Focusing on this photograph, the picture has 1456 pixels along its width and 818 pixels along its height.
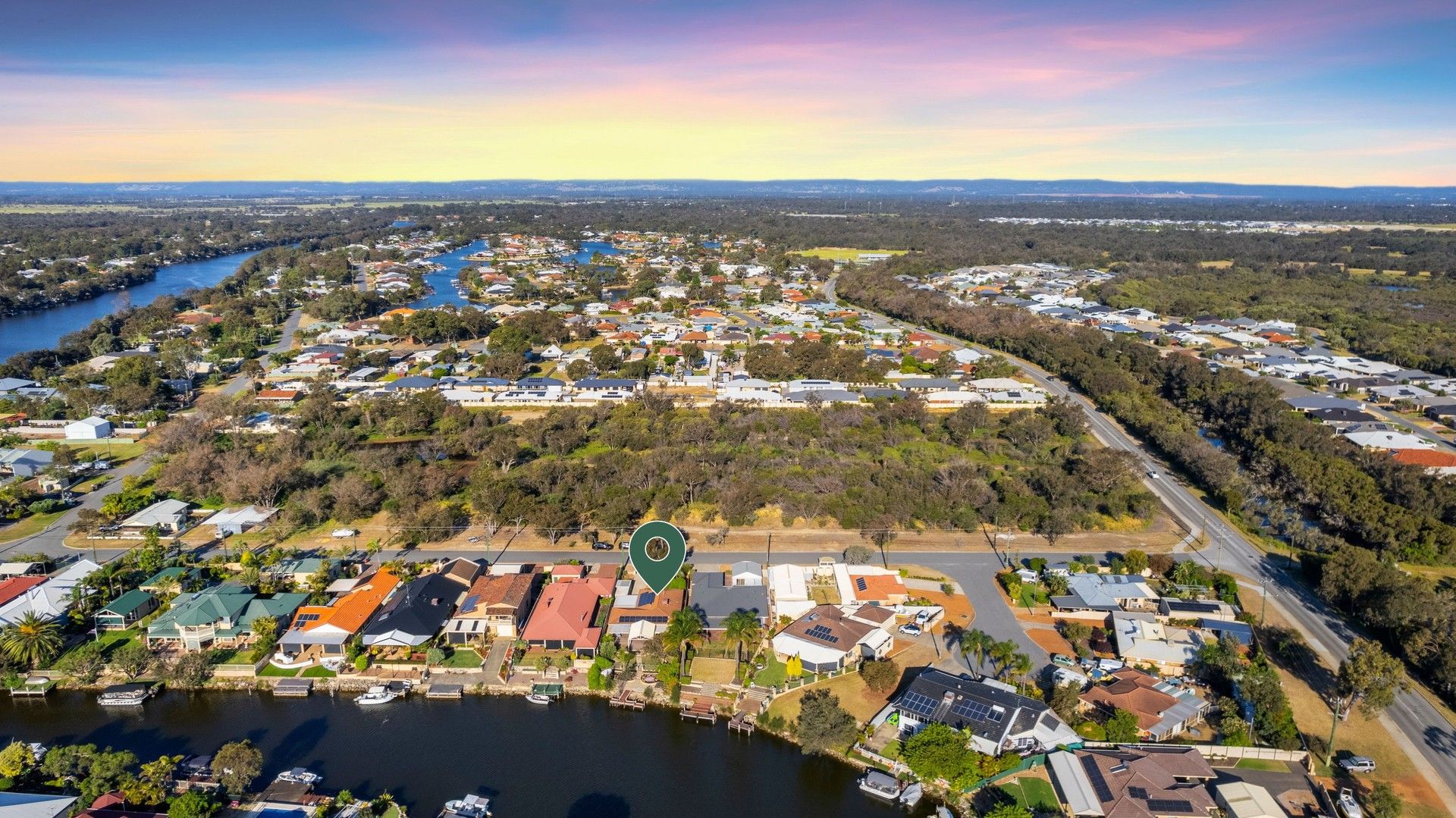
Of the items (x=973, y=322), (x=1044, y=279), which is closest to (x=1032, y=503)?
(x=973, y=322)

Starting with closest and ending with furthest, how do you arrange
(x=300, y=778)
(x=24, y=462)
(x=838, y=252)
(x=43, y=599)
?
(x=300, y=778), (x=43, y=599), (x=24, y=462), (x=838, y=252)

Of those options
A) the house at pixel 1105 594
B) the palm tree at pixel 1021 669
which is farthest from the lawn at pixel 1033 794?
the house at pixel 1105 594

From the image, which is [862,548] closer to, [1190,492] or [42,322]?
[1190,492]

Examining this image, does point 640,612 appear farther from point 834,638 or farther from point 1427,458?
point 1427,458

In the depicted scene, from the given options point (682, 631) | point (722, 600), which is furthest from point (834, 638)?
Result: point (682, 631)

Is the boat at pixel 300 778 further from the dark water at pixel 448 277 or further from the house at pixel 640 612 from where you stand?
the dark water at pixel 448 277

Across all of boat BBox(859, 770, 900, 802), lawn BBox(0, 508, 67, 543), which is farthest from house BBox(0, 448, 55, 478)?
boat BBox(859, 770, 900, 802)
